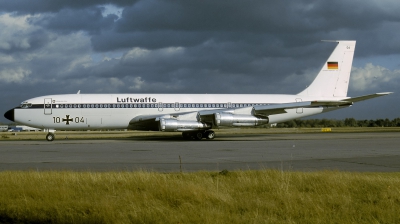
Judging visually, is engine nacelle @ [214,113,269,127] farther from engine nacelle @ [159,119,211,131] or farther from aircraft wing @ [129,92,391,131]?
engine nacelle @ [159,119,211,131]

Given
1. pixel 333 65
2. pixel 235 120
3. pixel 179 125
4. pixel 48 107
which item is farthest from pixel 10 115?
pixel 333 65

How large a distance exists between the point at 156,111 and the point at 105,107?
154 inches

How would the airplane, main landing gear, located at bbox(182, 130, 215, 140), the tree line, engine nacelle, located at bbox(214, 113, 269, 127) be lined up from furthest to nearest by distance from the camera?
1. the tree line
2. main landing gear, located at bbox(182, 130, 215, 140)
3. the airplane
4. engine nacelle, located at bbox(214, 113, 269, 127)

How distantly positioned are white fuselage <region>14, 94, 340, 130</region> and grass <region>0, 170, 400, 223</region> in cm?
2225

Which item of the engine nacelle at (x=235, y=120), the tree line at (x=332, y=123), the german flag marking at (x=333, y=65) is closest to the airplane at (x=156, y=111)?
the engine nacelle at (x=235, y=120)

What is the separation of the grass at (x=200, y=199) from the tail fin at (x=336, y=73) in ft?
92.1

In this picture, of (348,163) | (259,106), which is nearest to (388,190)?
(348,163)

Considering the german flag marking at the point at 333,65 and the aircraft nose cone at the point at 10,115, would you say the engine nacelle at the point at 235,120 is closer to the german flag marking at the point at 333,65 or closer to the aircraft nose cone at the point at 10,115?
the german flag marking at the point at 333,65

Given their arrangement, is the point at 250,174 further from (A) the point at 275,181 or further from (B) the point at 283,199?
(B) the point at 283,199

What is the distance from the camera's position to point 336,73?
1478 inches

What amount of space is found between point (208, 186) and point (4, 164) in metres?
9.87

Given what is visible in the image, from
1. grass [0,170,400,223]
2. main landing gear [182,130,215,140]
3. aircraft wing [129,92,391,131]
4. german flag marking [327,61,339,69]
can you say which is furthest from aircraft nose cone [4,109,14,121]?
german flag marking [327,61,339,69]

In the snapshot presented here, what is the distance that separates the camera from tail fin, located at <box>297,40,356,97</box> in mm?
37562

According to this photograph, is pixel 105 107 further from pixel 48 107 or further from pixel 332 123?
pixel 332 123
